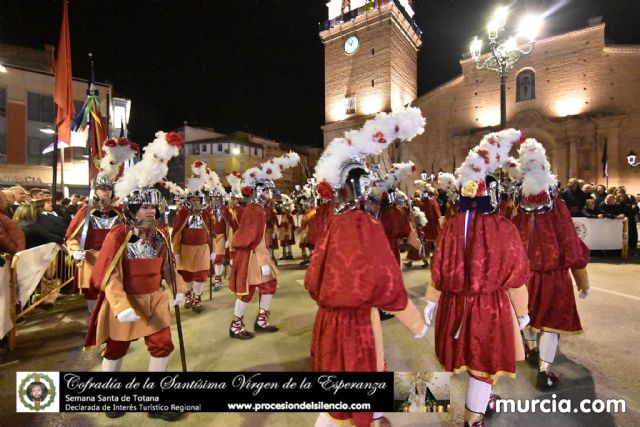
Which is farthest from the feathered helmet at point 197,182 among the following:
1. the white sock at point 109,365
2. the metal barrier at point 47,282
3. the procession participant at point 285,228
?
the procession participant at point 285,228

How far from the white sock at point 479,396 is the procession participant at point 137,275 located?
8.97 ft

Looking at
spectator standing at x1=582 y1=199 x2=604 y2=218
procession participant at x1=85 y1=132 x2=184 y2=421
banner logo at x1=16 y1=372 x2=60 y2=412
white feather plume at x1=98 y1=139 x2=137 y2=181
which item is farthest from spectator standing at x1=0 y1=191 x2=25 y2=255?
spectator standing at x1=582 y1=199 x2=604 y2=218

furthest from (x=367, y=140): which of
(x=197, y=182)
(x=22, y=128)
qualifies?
(x=22, y=128)

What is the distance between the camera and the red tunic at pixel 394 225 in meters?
6.25

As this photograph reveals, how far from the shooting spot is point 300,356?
4754 mm

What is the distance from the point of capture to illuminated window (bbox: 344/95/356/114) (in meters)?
36.3

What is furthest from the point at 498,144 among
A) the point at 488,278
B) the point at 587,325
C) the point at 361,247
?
the point at 587,325

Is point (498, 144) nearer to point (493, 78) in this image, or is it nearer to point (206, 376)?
point (206, 376)

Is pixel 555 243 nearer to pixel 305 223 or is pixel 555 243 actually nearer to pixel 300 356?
pixel 300 356

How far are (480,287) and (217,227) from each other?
24.9 feet

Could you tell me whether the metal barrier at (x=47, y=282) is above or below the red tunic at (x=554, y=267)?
below

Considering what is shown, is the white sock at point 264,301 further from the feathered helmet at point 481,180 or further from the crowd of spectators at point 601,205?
the crowd of spectators at point 601,205

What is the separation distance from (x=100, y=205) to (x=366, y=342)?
4.85 meters

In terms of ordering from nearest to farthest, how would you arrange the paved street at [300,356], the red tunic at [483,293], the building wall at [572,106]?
the red tunic at [483,293] → the paved street at [300,356] → the building wall at [572,106]
